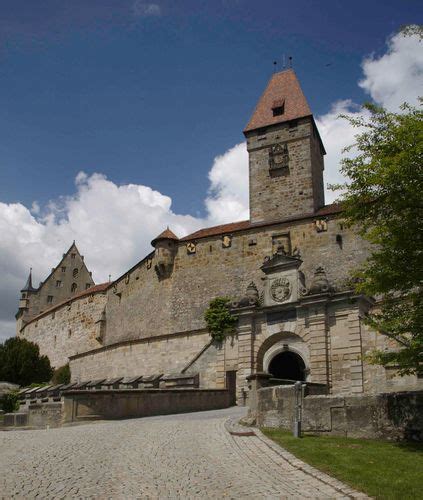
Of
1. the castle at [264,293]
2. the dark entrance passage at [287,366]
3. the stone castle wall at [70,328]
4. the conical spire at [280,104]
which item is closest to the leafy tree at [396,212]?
the castle at [264,293]

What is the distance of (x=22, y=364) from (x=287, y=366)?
28846 mm

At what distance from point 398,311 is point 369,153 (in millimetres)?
3875

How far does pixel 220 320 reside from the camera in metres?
29.6

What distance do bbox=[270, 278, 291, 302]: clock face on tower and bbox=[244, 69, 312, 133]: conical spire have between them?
694 inches

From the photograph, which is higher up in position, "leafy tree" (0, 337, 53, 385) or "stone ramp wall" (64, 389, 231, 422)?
"leafy tree" (0, 337, 53, 385)

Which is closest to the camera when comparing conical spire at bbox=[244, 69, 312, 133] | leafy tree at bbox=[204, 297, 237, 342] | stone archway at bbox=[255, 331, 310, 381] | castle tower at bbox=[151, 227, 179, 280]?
stone archway at bbox=[255, 331, 310, 381]

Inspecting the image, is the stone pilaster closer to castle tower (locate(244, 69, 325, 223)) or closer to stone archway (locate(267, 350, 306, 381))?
stone archway (locate(267, 350, 306, 381))

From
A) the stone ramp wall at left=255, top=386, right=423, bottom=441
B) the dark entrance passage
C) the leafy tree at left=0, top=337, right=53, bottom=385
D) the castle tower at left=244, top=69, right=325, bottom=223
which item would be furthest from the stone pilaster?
the leafy tree at left=0, top=337, right=53, bottom=385

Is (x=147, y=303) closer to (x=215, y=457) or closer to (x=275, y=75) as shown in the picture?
(x=275, y=75)

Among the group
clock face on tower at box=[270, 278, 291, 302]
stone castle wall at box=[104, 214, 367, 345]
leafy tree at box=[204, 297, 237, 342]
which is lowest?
leafy tree at box=[204, 297, 237, 342]

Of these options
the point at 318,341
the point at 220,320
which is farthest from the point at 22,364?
the point at 318,341

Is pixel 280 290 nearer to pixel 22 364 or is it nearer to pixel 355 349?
pixel 355 349

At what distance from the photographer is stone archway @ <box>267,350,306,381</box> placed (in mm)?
25656

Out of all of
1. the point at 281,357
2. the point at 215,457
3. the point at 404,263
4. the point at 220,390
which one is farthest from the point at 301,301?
the point at 215,457
